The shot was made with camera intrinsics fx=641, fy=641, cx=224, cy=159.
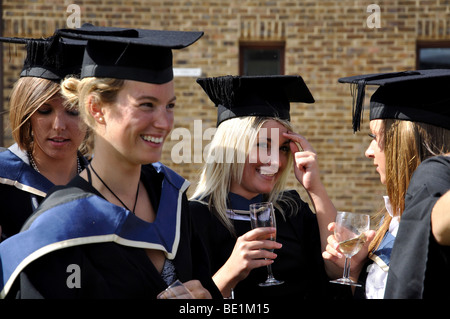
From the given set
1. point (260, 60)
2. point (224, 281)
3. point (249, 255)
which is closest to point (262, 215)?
point (249, 255)

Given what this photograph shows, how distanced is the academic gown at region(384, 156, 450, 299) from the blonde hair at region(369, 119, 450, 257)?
0.44 metres

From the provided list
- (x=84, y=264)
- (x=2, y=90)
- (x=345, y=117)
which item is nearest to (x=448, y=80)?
(x=84, y=264)

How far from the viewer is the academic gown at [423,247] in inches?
101

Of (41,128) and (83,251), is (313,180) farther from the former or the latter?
(83,251)

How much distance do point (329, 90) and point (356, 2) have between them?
1.21 m

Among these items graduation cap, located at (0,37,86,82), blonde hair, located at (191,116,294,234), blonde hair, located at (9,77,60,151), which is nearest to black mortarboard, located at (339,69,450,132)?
blonde hair, located at (191,116,294,234)

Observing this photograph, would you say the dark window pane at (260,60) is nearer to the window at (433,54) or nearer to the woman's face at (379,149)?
the window at (433,54)

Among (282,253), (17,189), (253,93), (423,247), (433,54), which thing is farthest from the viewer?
(433,54)

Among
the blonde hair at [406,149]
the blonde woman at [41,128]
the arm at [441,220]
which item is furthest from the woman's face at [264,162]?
the arm at [441,220]

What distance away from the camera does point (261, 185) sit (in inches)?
154

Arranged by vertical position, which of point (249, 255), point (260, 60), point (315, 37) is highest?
point (315, 37)

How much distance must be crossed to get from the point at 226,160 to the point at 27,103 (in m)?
1.22

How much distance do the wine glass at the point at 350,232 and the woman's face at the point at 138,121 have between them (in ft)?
3.98

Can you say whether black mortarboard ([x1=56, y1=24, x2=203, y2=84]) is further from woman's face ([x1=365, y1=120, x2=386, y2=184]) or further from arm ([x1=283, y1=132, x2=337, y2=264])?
arm ([x1=283, y1=132, x2=337, y2=264])
